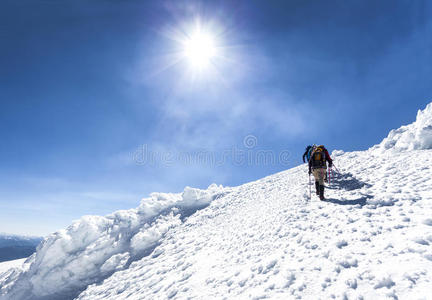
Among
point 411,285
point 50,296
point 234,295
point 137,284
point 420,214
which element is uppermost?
point 420,214

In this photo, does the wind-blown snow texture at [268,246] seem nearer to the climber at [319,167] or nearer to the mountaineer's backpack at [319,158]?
the climber at [319,167]

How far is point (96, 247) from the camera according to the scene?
14297 mm

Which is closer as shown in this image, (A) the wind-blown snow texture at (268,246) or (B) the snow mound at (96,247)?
(A) the wind-blown snow texture at (268,246)

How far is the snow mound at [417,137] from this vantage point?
9.82 meters

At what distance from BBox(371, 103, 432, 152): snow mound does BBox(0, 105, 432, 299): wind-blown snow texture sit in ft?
0.21

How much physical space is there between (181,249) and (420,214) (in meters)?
9.10

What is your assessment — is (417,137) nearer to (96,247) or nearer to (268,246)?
(268,246)

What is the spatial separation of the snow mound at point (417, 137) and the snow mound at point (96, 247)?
12.1 meters

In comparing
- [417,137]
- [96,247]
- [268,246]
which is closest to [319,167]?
[268,246]

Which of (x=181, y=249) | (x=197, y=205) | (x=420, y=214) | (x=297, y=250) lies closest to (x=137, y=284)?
(x=181, y=249)

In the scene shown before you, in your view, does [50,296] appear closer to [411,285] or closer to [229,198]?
[229,198]

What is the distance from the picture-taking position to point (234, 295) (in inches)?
193

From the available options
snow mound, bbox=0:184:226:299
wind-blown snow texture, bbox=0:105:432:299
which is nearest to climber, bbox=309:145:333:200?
wind-blown snow texture, bbox=0:105:432:299

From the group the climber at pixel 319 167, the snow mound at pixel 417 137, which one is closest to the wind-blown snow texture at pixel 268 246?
the snow mound at pixel 417 137
